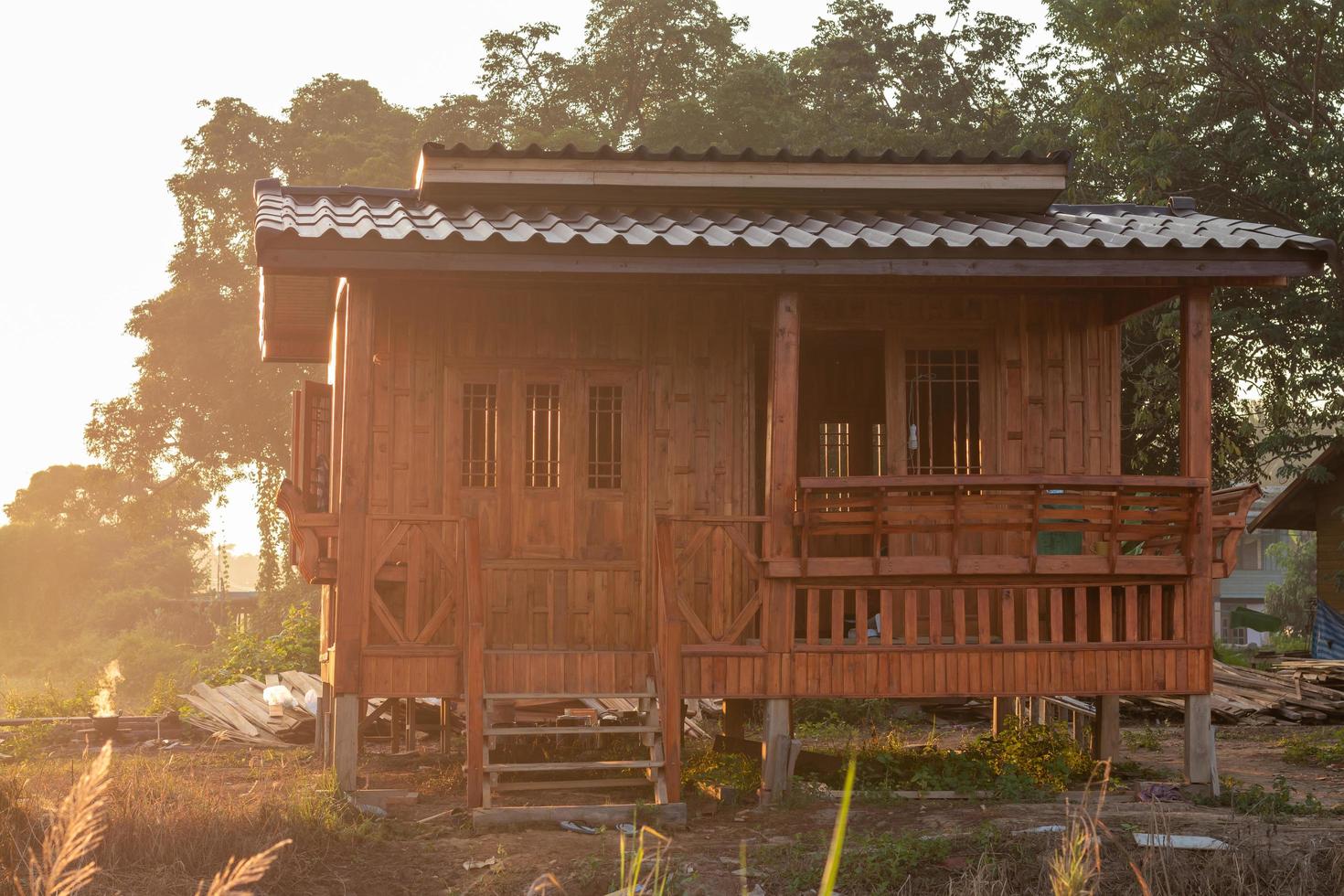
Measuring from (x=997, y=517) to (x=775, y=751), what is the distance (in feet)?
7.91

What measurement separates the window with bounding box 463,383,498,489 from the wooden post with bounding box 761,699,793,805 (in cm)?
292

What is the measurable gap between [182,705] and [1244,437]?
1752cm

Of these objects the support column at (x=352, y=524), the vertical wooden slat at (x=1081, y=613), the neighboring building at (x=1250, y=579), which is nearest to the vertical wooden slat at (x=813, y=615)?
the vertical wooden slat at (x=1081, y=613)

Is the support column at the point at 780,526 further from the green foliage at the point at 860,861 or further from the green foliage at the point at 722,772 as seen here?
the green foliage at the point at 860,861

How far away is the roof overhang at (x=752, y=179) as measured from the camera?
12.5 m

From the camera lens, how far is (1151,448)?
25.5 meters

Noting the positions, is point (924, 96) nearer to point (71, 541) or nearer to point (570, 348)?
point (570, 348)

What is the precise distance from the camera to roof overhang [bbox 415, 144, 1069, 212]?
12484 mm

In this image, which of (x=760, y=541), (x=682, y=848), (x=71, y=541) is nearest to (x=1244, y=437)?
(x=760, y=541)

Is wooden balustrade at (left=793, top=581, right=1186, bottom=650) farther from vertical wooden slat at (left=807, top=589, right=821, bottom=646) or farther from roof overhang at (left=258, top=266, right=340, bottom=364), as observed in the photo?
roof overhang at (left=258, top=266, right=340, bottom=364)

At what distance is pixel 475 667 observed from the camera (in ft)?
34.9

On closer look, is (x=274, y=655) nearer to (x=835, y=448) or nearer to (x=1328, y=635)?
(x=835, y=448)

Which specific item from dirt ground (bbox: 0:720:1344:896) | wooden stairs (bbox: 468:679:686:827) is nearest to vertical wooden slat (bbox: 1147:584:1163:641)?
dirt ground (bbox: 0:720:1344:896)

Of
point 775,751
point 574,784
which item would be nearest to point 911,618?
point 775,751
